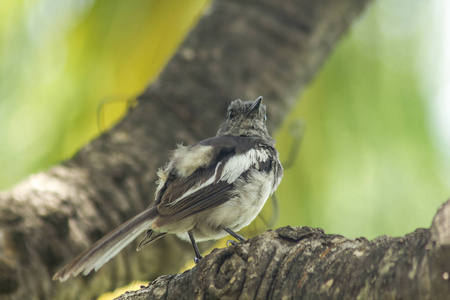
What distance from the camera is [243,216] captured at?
3803mm

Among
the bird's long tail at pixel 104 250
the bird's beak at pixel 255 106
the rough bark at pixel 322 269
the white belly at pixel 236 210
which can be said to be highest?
the bird's beak at pixel 255 106

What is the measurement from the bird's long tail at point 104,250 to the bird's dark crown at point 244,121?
1.85m

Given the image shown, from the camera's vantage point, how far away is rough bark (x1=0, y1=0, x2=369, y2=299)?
4.07 meters

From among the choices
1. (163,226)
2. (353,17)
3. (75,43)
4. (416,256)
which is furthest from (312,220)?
(416,256)

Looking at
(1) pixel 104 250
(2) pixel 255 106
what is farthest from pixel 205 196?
(2) pixel 255 106

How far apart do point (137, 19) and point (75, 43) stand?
80 centimetres

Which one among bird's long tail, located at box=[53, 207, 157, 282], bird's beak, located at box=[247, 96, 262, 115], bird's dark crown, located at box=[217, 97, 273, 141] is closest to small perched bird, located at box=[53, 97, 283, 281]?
bird's long tail, located at box=[53, 207, 157, 282]

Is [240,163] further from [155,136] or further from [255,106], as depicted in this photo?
[155,136]

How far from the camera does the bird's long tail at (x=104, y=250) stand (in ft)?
10.3

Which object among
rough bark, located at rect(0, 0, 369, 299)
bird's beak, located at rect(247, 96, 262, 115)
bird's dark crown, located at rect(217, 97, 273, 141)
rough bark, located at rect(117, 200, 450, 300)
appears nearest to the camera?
rough bark, located at rect(117, 200, 450, 300)

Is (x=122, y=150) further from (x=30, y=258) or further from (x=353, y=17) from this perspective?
(x=353, y=17)

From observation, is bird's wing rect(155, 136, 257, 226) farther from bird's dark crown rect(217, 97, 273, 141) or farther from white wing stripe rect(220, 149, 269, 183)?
bird's dark crown rect(217, 97, 273, 141)

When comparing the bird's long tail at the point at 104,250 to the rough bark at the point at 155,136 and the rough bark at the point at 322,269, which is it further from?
the rough bark at the point at 155,136

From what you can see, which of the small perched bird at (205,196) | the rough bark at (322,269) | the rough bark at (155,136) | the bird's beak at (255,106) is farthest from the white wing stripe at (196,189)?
the bird's beak at (255,106)
